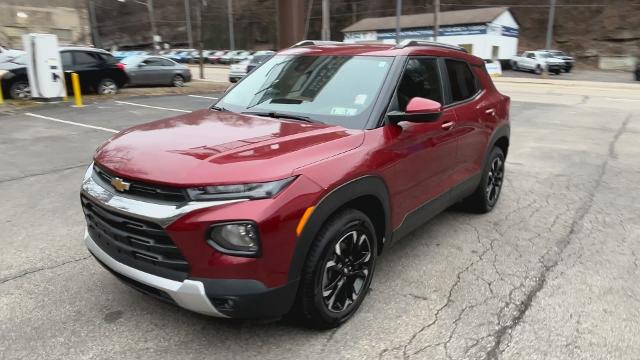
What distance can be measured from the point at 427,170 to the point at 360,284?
111 centimetres

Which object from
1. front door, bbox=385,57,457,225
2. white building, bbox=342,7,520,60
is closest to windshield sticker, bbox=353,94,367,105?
front door, bbox=385,57,457,225

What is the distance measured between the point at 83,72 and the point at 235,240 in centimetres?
1548

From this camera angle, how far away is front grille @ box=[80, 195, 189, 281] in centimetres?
260

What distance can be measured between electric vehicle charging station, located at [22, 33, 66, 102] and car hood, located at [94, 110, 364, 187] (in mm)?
12009

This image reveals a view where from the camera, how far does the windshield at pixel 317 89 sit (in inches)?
140

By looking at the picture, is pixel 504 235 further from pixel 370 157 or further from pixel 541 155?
pixel 541 155

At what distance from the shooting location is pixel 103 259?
118 inches

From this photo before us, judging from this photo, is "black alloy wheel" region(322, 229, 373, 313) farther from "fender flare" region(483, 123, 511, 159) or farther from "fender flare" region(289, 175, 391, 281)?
"fender flare" region(483, 123, 511, 159)

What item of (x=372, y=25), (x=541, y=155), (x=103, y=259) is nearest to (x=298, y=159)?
(x=103, y=259)

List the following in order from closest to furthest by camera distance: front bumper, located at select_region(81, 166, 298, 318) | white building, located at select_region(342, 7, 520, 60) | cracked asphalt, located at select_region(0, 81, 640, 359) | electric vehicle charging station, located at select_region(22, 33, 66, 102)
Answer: front bumper, located at select_region(81, 166, 298, 318)
cracked asphalt, located at select_region(0, 81, 640, 359)
electric vehicle charging station, located at select_region(22, 33, 66, 102)
white building, located at select_region(342, 7, 520, 60)

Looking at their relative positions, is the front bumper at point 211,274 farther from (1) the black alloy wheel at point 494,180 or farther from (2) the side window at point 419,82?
(1) the black alloy wheel at point 494,180

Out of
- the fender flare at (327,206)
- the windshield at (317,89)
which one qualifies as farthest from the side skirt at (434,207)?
the windshield at (317,89)

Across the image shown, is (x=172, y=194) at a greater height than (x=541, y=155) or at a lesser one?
greater

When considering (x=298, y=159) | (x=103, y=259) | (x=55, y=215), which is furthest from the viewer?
(x=55, y=215)
